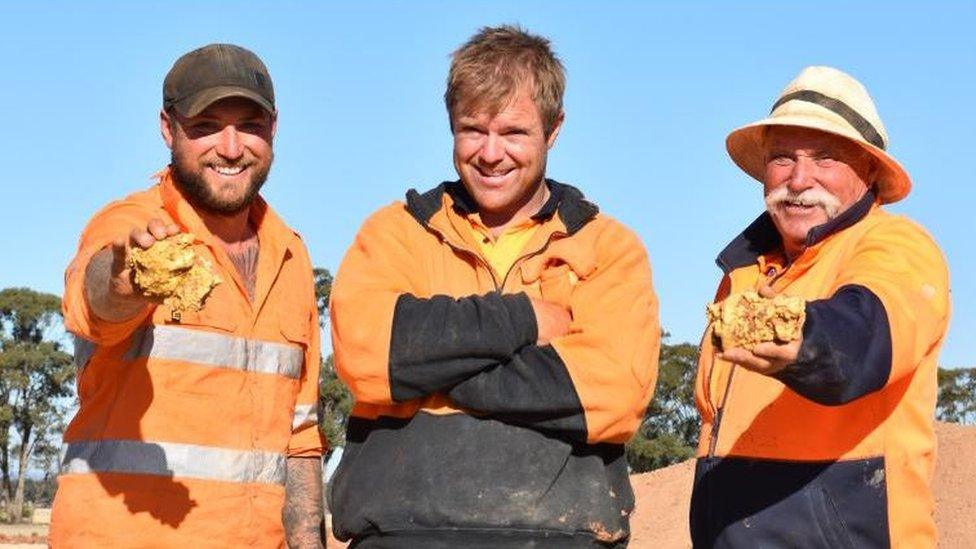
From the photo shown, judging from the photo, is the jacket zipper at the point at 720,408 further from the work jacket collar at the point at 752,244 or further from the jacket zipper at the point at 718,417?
the work jacket collar at the point at 752,244

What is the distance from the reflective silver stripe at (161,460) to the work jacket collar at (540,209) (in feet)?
3.86

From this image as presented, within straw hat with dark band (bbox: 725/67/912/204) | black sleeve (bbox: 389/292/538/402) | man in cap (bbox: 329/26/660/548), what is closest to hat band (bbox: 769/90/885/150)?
straw hat with dark band (bbox: 725/67/912/204)

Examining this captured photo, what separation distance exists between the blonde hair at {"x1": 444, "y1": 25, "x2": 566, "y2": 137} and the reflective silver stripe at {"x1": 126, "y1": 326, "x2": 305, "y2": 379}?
47.7 inches

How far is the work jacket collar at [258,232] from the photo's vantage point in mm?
5145

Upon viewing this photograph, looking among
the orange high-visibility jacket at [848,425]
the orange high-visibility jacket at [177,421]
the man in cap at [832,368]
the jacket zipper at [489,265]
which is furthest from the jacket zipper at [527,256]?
the orange high-visibility jacket at [177,421]

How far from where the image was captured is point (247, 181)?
5223mm

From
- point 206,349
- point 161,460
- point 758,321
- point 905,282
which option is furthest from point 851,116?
point 161,460

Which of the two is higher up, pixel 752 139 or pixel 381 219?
pixel 752 139

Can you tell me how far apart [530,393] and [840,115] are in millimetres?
1543

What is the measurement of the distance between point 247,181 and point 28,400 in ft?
178

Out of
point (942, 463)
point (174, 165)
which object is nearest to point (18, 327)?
point (942, 463)

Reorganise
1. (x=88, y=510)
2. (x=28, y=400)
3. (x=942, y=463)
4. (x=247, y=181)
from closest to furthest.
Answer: (x=88, y=510)
(x=247, y=181)
(x=942, y=463)
(x=28, y=400)

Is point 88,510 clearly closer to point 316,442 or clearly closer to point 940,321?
point 316,442

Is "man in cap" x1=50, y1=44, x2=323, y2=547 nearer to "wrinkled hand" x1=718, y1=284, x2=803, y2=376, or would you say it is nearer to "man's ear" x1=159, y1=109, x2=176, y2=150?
"man's ear" x1=159, y1=109, x2=176, y2=150
